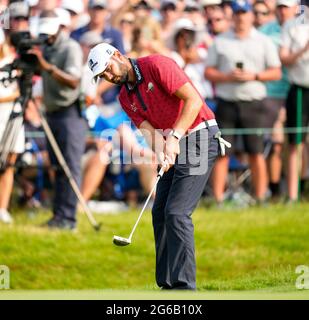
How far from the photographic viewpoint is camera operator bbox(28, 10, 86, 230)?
1327 centimetres

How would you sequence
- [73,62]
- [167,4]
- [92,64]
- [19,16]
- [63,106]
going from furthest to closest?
1. [167,4]
2. [63,106]
3. [19,16]
4. [73,62]
5. [92,64]

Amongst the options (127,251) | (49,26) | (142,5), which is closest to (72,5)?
(142,5)

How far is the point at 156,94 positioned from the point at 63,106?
424 centimetres

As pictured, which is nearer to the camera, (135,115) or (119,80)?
(119,80)

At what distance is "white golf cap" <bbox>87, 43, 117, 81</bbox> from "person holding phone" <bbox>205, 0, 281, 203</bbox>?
5.29 m

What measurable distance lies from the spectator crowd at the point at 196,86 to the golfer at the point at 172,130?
13.0 feet

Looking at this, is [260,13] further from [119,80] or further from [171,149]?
[171,149]

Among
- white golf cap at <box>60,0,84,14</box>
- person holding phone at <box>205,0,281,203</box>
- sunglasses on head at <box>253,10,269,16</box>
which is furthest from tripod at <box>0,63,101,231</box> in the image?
sunglasses on head at <box>253,10,269,16</box>

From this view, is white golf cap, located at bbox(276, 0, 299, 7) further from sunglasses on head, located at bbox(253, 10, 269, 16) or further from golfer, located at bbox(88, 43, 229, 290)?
golfer, located at bbox(88, 43, 229, 290)

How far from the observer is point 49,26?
43.5 ft

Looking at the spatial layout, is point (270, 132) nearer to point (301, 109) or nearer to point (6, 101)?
point (301, 109)

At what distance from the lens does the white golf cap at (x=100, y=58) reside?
924 cm
